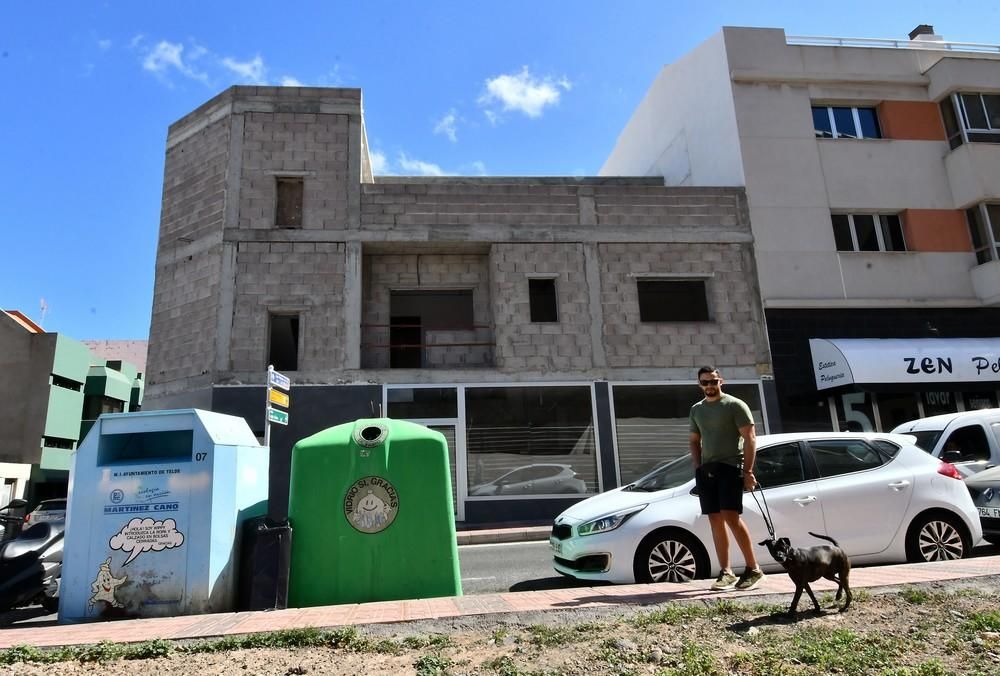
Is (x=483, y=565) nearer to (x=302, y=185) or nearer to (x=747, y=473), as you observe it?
(x=747, y=473)

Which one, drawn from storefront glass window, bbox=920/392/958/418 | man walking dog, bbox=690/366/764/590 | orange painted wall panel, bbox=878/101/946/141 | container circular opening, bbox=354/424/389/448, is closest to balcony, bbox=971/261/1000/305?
storefront glass window, bbox=920/392/958/418

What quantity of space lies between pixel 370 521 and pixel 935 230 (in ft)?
57.4

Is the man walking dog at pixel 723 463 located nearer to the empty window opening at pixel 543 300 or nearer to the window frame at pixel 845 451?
the window frame at pixel 845 451

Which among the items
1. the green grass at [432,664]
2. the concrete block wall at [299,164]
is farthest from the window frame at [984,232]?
the green grass at [432,664]

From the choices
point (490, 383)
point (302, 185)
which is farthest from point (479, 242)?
point (302, 185)

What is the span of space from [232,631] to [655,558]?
3.66m

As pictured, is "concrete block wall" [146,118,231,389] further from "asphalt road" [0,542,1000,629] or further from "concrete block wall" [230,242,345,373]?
"asphalt road" [0,542,1000,629]

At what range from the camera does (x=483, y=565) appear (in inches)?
341

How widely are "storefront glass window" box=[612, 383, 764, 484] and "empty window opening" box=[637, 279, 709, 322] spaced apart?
6.00ft

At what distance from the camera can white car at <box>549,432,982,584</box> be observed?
19.6ft

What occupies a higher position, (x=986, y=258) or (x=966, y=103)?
(x=966, y=103)

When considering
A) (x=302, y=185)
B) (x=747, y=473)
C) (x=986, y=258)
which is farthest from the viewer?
(x=986, y=258)

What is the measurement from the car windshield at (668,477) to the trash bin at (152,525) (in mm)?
3906

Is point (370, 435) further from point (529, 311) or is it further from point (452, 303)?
point (452, 303)
